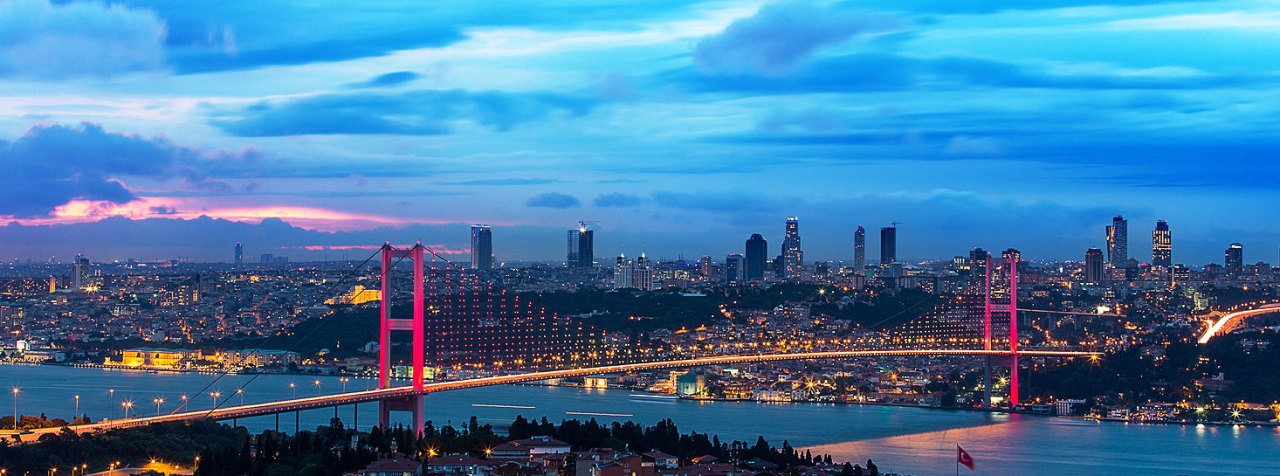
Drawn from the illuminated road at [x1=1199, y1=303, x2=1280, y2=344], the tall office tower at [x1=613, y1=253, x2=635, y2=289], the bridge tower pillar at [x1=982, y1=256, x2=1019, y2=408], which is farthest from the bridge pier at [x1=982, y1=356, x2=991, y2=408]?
the tall office tower at [x1=613, y1=253, x2=635, y2=289]

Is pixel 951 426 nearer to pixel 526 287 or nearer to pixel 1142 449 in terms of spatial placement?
pixel 1142 449

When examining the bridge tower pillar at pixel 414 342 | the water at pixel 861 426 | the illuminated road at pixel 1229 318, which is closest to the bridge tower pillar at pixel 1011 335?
the water at pixel 861 426

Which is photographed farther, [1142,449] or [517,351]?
[517,351]

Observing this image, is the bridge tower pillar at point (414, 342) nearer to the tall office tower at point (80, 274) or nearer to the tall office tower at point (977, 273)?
the tall office tower at point (977, 273)

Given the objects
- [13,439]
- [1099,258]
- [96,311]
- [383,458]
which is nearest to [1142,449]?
[383,458]

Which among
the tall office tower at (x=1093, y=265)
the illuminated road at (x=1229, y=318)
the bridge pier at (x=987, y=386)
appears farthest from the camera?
the tall office tower at (x=1093, y=265)

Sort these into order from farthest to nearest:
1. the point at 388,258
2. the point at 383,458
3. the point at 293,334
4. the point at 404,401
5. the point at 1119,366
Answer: the point at 293,334 < the point at 1119,366 < the point at 388,258 < the point at 404,401 < the point at 383,458

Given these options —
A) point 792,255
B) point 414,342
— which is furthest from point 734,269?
point 414,342
